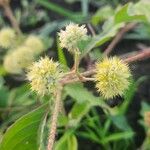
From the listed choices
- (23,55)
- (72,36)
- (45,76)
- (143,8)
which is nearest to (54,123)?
(45,76)

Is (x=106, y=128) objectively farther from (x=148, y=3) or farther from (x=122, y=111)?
(x=148, y=3)

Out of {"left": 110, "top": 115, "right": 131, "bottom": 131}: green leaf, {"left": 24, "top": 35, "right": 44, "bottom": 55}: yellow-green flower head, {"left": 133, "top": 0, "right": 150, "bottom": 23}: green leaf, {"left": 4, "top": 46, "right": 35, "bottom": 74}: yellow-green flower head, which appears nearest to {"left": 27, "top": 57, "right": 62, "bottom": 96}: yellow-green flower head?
{"left": 133, "top": 0, "right": 150, "bottom": 23}: green leaf

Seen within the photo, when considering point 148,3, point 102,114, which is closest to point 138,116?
point 102,114

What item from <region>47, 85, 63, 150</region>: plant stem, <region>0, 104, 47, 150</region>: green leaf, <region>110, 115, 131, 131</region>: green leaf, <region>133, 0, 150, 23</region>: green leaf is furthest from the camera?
<region>110, 115, 131, 131</region>: green leaf

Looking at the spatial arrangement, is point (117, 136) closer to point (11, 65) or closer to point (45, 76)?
point (11, 65)

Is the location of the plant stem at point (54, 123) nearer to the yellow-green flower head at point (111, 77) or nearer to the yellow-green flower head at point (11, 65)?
the yellow-green flower head at point (111, 77)

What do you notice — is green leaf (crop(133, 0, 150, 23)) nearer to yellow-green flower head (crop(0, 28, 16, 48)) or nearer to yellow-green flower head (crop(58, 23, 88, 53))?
yellow-green flower head (crop(58, 23, 88, 53))
